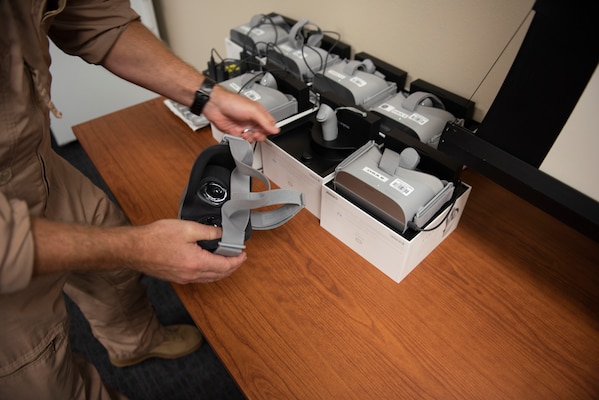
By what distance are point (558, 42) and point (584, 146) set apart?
0.47 feet

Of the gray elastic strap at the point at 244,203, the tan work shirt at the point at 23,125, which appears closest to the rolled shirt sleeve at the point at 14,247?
the tan work shirt at the point at 23,125

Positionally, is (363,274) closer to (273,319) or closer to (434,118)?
(273,319)

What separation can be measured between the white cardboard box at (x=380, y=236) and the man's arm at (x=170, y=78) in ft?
0.72

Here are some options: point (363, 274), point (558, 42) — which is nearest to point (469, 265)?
point (363, 274)

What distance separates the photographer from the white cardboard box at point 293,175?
0.84 metres

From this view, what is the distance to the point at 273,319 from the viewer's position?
718 millimetres

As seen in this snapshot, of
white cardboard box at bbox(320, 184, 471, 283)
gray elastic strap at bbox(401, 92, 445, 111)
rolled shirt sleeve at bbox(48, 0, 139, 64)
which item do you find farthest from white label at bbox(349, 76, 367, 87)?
rolled shirt sleeve at bbox(48, 0, 139, 64)

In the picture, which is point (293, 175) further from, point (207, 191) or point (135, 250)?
point (135, 250)

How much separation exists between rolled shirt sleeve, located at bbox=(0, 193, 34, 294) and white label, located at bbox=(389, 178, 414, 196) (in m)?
0.57

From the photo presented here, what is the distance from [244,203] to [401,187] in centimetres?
29

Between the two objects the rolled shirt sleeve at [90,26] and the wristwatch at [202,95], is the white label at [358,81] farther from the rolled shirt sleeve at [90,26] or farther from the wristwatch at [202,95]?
the rolled shirt sleeve at [90,26]

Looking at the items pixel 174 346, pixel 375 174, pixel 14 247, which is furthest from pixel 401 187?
pixel 174 346

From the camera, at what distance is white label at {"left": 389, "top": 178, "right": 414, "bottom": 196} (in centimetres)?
71

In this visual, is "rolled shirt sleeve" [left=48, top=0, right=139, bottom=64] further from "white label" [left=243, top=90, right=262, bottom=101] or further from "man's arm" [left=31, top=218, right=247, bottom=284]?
"man's arm" [left=31, top=218, right=247, bottom=284]
